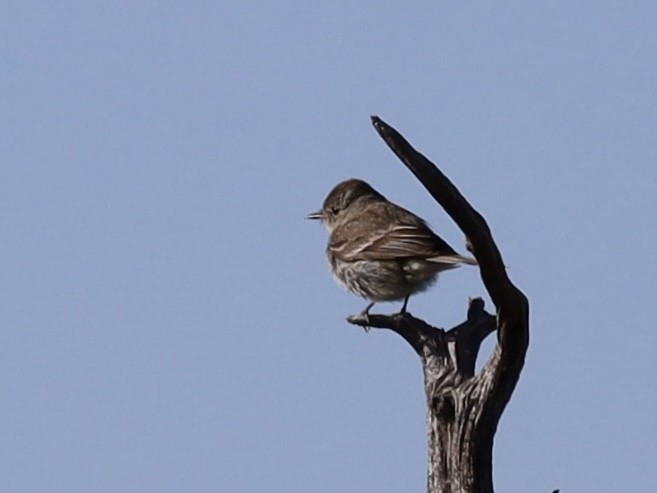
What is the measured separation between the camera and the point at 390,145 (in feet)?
24.8

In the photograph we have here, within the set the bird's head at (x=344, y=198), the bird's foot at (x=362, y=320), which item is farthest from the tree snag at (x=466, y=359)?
the bird's head at (x=344, y=198)

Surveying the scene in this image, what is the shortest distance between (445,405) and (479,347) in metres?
0.69

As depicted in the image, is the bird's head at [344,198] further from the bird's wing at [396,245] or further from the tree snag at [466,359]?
the tree snag at [466,359]

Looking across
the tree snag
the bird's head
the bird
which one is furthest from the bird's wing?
the tree snag

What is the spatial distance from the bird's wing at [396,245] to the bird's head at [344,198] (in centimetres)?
113

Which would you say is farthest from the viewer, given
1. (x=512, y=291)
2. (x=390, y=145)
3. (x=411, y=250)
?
(x=411, y=250)

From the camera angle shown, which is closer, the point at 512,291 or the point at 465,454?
the point at 512,291

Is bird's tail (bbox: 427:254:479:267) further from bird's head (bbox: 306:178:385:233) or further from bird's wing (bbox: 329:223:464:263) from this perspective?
bird's head (bbox: 306:178:385:233)

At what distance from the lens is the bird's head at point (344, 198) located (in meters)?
16.4

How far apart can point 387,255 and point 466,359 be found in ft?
15.5

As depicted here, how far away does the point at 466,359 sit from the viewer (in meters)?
9.64

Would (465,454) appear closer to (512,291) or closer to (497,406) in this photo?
(497,406)

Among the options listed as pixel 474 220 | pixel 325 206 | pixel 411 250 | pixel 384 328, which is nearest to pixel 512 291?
pixel 474 220

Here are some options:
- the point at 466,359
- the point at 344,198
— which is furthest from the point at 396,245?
the point at 466,359
